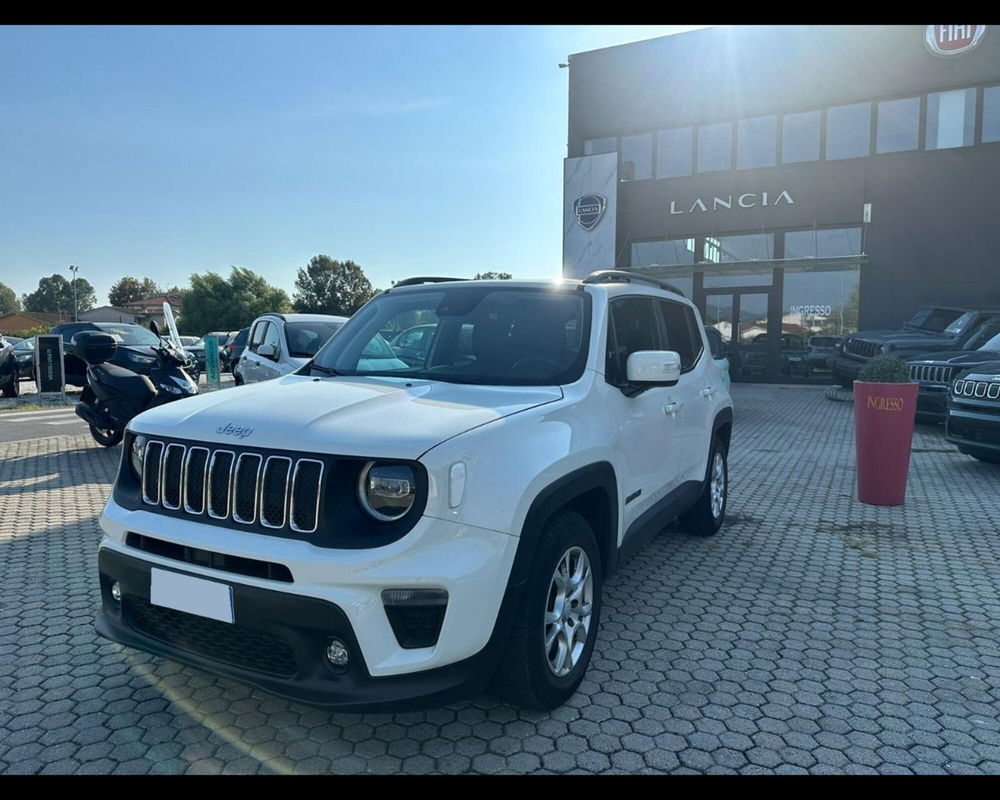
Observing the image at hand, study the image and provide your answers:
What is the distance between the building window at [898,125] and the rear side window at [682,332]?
54.9 feet

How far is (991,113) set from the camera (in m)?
17.4

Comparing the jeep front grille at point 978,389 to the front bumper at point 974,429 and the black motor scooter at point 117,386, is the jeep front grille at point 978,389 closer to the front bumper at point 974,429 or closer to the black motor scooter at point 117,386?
the front bumper at point 974,429

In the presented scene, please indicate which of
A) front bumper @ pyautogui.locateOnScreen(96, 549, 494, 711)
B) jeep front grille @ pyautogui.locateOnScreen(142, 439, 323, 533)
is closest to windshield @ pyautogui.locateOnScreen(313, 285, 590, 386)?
jeep front grille @ pyautogui.locateOnScreen(142, 439, 323, 533)

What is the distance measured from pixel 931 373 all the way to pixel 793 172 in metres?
10.9

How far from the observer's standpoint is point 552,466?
8.95ft

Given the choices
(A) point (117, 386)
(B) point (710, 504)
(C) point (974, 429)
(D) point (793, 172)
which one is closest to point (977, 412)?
(C) point (974, 429)

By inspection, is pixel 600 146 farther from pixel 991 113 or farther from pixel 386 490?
pixel 386 490

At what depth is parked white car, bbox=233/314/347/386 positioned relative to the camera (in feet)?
30.0

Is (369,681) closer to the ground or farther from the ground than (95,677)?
farther from the ground

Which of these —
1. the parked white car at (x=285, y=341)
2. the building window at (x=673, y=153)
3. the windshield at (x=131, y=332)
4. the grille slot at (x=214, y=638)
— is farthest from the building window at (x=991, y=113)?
the grille slot at (x=214, y=638)

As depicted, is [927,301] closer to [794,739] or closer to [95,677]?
[794,739]

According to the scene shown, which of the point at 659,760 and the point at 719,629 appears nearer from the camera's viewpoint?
the point at 659,760
